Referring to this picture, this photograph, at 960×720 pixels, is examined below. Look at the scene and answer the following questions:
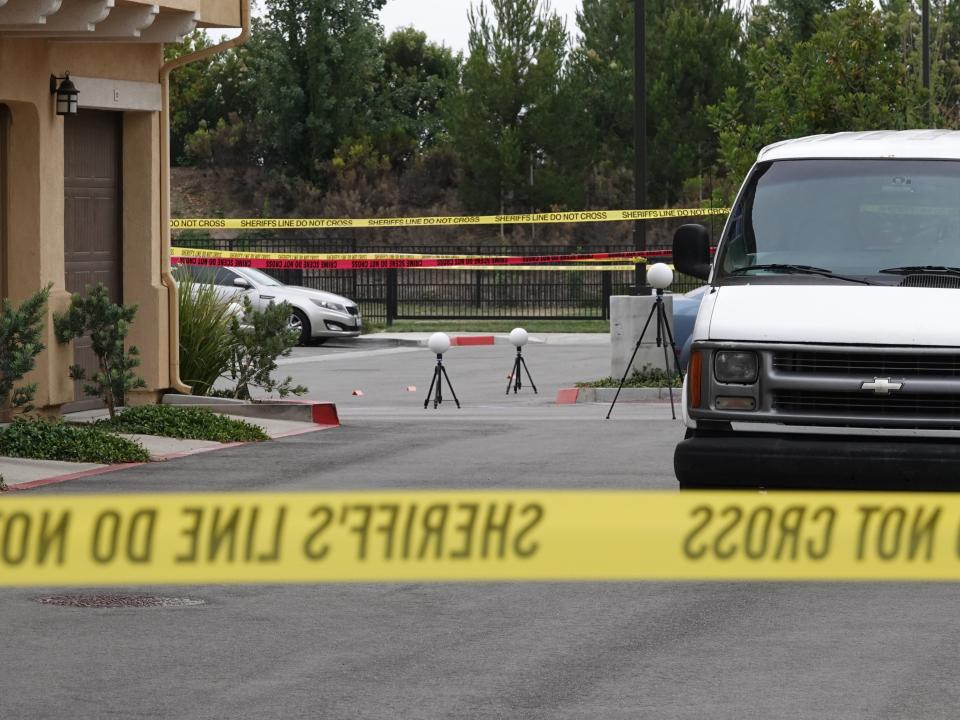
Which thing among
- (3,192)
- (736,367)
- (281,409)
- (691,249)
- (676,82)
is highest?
(676,82)

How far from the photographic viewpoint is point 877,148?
10820 millimetres

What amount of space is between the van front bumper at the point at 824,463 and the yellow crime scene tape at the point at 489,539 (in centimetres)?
15

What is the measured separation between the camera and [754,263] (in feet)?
34.0

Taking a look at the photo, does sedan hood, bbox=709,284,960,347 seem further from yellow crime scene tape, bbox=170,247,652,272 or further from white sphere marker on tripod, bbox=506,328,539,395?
yellow crime scene tape, bbox=170,247,652,272

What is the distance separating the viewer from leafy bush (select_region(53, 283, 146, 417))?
15.9m

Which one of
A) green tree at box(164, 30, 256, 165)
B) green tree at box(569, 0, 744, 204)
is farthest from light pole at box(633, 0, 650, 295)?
green tree at box(164, 30, 256, 165)

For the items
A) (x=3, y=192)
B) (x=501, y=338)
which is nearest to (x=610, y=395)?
(x=3, y=192)

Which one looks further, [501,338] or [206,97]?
[206,97]

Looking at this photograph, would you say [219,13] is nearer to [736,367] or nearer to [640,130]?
[640,130]

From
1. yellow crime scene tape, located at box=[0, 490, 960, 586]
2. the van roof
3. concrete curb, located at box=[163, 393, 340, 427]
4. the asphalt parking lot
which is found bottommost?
the asphalt parking lot

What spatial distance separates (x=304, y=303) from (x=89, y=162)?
1494 centimetres

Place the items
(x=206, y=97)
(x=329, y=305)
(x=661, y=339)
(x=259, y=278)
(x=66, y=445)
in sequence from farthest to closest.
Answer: (x=206, y=97) → (x=259, y=278) → (x=329, y=305) → (x=661, y=339) → (x=66, y=445)

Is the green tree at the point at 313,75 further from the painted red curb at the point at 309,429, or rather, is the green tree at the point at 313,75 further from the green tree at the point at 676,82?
the painted red curb at the point at 309,429

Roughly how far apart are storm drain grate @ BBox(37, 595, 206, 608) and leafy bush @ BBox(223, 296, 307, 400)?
8.53 metres
